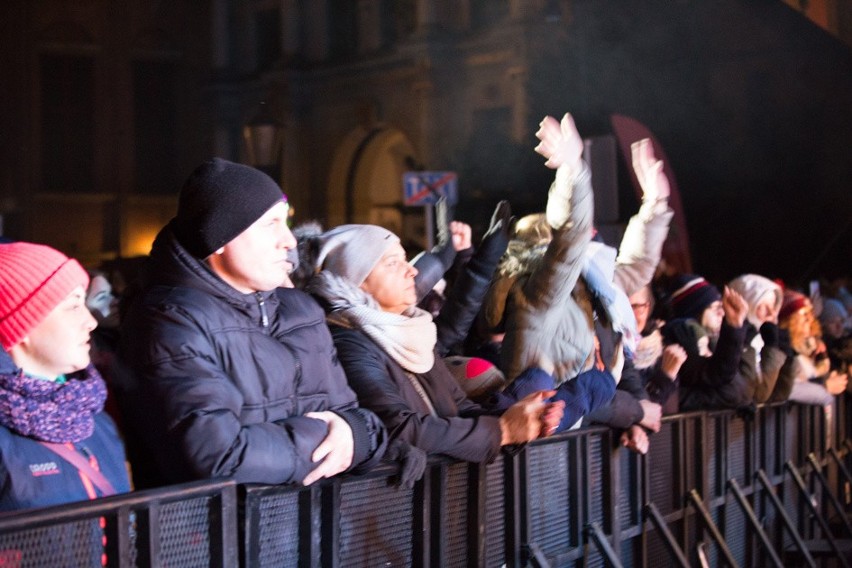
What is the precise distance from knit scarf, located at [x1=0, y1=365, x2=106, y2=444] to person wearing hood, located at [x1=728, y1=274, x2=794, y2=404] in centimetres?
492

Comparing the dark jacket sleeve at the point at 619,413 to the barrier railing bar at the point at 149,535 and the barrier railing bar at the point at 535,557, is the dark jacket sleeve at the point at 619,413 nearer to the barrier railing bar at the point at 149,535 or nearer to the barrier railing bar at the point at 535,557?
the barrier railing bar at the point at 535,557

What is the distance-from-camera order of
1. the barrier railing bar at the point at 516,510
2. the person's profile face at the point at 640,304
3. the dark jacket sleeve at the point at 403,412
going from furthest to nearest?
the person's profile face at the point at 640,304 → the barrier railing bar at the point at 516,510 → the dark jacket sleeve at the point at 403,412

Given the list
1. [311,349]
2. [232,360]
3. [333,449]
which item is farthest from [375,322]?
[232,360]

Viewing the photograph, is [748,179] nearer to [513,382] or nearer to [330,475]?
[513,382]

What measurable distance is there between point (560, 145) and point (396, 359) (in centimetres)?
138

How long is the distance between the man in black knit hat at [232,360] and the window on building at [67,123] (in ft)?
98.9

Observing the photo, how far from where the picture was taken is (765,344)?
7734 millimetres

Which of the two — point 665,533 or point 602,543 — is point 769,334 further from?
point 602,543

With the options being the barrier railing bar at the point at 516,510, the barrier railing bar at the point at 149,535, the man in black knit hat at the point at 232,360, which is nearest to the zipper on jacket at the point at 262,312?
the man in black knit hat at the point at 232,360

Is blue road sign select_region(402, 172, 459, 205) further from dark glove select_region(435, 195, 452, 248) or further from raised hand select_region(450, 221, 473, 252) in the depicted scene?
raised hand select_region(450, 221, 473, 252)

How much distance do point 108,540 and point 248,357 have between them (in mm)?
691

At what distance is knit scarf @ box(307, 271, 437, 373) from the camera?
416 centimetres

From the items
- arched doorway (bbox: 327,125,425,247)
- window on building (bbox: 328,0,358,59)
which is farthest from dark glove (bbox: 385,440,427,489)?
window on building (bbox: 328,0,358,59)

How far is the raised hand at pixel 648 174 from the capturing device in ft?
21.1
